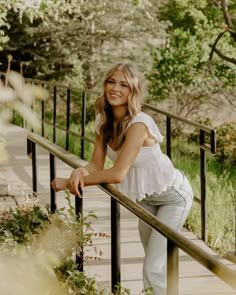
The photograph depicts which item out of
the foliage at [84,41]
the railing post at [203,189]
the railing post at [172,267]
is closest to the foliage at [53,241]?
the railing post at [172,267]

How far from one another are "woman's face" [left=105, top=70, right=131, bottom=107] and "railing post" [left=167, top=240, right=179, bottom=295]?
153 cm

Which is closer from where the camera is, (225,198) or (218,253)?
(218,253)

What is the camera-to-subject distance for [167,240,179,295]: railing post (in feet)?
7.66

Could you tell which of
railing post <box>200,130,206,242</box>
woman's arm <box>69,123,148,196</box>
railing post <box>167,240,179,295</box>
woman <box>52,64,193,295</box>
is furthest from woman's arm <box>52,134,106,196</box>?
railing post <box>200,130,206,242</box>

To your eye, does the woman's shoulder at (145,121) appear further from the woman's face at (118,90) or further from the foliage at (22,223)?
the foliage at (22,223)

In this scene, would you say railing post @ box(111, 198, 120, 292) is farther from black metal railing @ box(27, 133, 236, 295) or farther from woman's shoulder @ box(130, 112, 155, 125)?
woman's shoulder @ box(130, 112, 155, 125)

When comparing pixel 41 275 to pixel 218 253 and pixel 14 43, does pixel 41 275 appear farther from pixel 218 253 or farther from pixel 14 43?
pixel 14 43

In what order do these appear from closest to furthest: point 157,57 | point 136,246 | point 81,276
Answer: point 81,276
point 136,246
point 157,57

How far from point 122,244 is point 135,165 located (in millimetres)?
2231

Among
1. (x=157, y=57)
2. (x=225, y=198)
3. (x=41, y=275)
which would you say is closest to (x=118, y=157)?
(x=41, y=275)

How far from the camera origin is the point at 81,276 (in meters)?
3.61

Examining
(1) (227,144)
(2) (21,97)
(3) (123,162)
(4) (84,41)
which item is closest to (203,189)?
(3) (123,162)

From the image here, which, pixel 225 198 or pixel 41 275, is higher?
pixel 41 275

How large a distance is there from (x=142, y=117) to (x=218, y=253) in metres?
2.58
